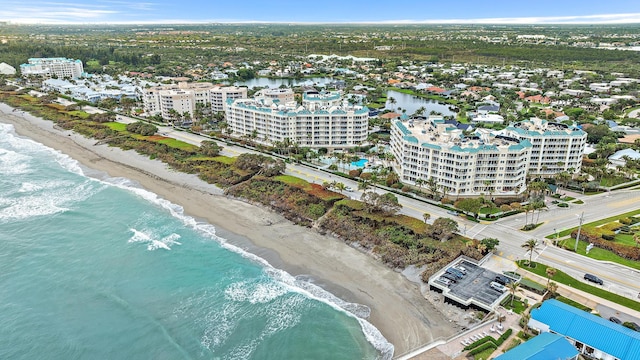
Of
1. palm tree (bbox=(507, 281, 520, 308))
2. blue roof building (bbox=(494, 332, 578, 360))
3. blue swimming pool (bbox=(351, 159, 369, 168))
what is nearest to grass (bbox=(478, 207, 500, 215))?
palm tree (bbox=(507, 281, 520, 308))

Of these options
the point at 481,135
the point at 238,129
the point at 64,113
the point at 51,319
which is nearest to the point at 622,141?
→ the point at 481,135

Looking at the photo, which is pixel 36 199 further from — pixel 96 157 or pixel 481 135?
pixel 481 135

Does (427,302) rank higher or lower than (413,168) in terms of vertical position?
lower

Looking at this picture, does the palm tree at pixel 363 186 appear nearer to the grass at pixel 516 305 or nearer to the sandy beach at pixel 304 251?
the sandy beach at pixel 304 251

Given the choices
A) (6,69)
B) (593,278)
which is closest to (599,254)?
Result: (593,278)

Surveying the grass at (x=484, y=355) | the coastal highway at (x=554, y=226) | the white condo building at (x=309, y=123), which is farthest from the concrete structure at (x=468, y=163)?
the grass at (x=484, y=355)

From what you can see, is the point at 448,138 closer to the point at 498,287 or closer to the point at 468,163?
the point at 468,163
